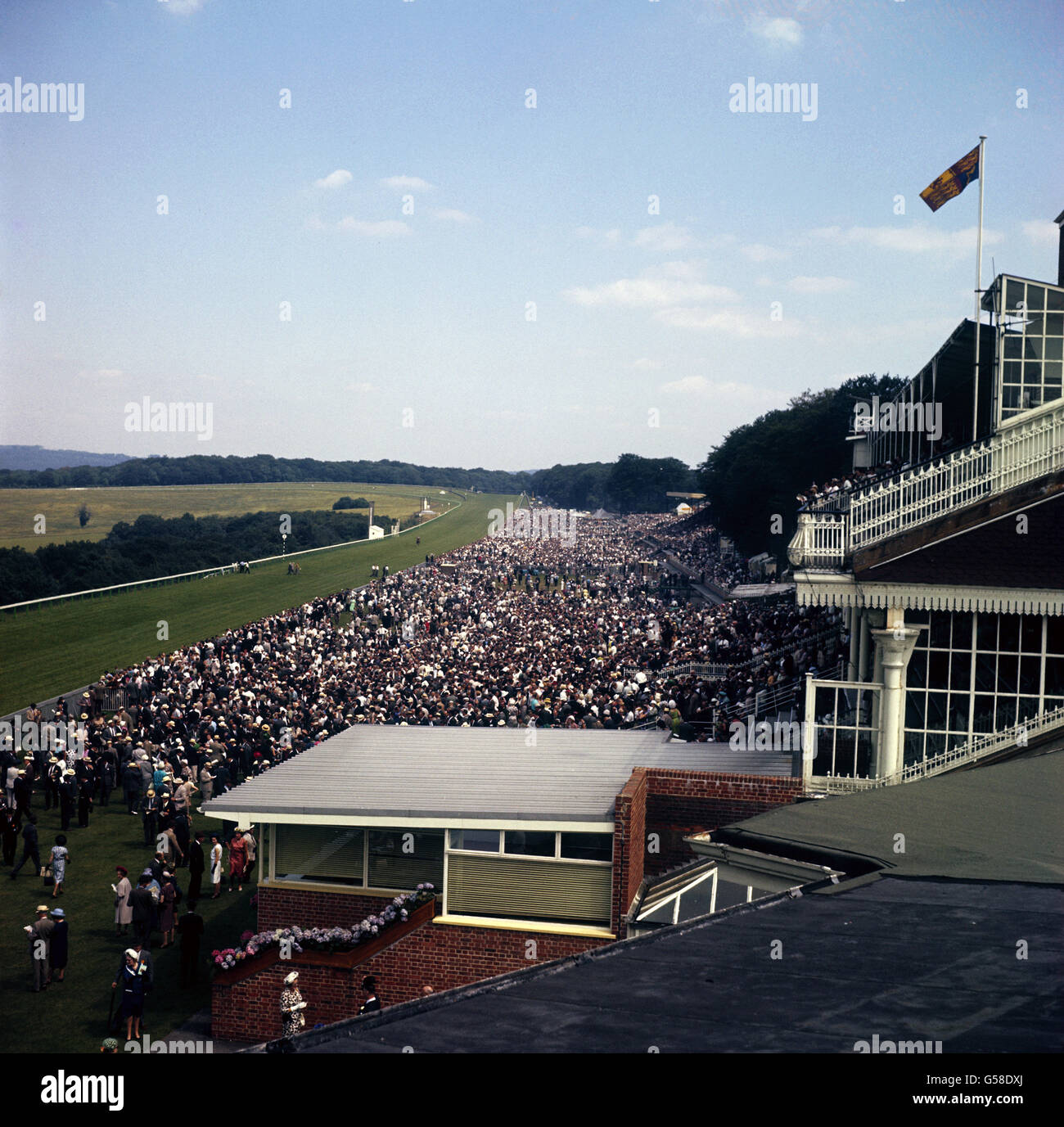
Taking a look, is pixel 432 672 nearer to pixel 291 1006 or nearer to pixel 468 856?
pixel 468 856

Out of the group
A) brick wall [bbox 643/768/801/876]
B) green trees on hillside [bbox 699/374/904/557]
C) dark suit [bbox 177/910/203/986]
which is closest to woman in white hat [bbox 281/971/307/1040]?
dark suit [bbox 177/910/203/986]

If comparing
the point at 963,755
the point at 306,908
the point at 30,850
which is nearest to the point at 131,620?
the point at 30,850

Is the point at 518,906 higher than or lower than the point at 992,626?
lower

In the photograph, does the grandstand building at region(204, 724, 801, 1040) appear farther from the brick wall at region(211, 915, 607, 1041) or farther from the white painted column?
the white painted column

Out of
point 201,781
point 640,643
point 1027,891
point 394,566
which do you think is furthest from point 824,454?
point 1027,891

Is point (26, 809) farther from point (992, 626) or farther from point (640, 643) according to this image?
point (640, 643)

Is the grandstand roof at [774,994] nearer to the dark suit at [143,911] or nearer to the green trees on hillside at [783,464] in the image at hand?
the dark suit at [143,911]
